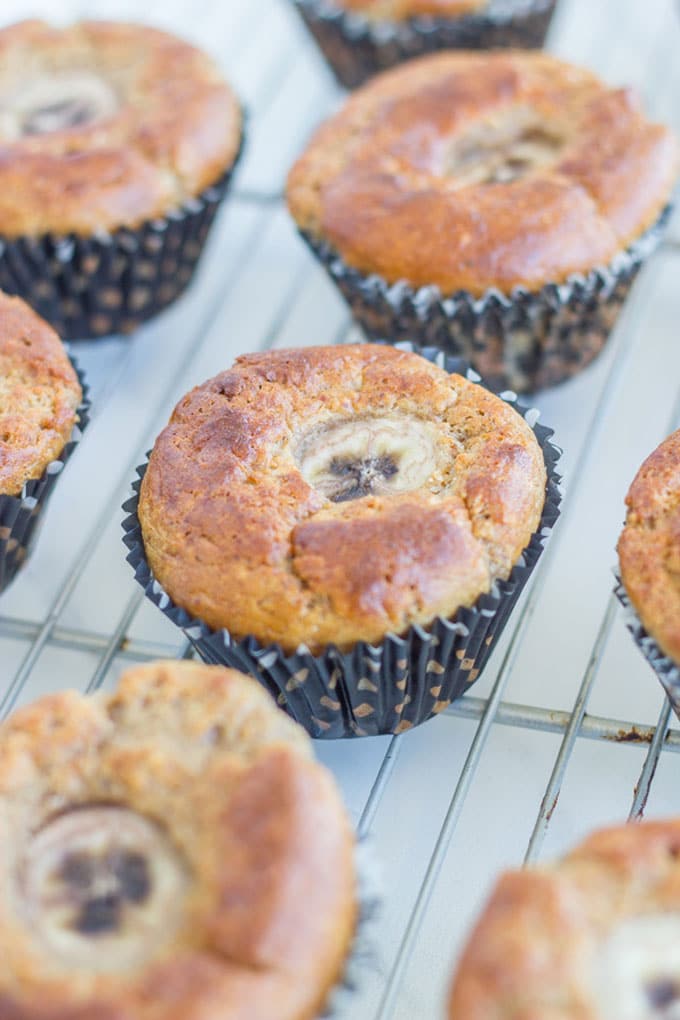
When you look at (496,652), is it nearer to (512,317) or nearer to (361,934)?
(512,317)

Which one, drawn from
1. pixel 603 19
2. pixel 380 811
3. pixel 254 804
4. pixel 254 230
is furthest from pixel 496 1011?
pixel 603 19

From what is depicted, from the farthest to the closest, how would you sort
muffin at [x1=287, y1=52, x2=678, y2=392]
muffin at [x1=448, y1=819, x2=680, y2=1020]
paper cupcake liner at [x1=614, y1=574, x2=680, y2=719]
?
Answer: muffin at [x1=287, y1=52, x2=678, y2=392] < paper cupcake liner at [x1=614, y1=574, x2=680, y2=719] < muffin at [x1=448, y1=819, x2=680, y2=1020]

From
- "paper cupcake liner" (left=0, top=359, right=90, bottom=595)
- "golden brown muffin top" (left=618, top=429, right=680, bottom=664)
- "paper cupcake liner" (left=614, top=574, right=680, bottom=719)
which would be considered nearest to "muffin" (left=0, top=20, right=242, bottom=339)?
"paper cupcake liner" (left=0, top=359, right=90, bottom=595)

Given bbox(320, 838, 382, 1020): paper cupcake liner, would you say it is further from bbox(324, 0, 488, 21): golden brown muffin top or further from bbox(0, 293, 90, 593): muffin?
bbox(324, 0, 488, 21): golden brown muffin top

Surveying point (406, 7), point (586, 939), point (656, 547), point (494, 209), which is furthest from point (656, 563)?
point (406, 7)

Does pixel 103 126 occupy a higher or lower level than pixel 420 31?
higher

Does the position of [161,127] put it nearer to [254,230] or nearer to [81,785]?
[254,230]

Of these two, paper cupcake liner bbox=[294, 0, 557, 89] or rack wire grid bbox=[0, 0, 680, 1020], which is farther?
paper cupcake liner bbox=[294, 0, 557, 89]
